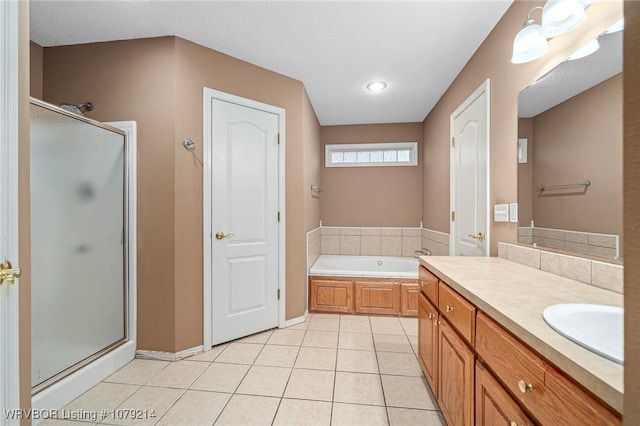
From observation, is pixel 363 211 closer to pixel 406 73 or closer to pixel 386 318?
pixel 386 318

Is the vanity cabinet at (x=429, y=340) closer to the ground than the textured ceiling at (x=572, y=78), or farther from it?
closer to the ground

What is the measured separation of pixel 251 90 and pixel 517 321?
7.81ft

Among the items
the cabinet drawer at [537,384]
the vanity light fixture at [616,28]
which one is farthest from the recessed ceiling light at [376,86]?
the cabinet drawer at [537,384]

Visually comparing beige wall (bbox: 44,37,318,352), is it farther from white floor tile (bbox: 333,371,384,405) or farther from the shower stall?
white floor tile (bbox: 333,371,384,405)

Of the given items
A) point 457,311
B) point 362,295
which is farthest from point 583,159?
point 362,295

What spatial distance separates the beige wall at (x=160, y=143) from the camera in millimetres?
1899

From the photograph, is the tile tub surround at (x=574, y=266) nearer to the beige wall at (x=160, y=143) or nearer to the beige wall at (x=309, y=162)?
the beige wall at (x=309, y=162)

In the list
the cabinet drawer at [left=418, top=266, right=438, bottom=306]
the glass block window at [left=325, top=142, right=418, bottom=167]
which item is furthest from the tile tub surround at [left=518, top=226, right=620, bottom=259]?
the glass block window at [left=325, top=142, right=418, bottom=167]

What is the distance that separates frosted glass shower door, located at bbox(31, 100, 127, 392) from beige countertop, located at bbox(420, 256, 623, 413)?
7.14 ft

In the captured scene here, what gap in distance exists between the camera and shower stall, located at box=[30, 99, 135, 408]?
55.6 inches

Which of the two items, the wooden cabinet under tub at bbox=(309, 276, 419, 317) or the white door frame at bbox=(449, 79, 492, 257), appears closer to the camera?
the white door frame at bbox=(449, 79, 492, 257)

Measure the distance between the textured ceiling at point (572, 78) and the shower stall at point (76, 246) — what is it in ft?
8.71

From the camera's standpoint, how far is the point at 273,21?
1.73m
